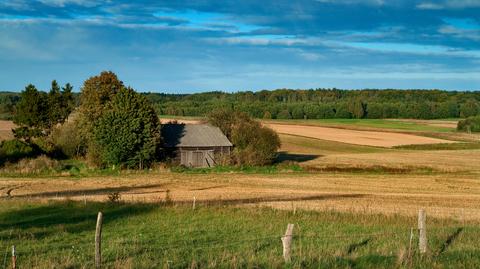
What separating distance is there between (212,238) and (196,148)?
40267mm

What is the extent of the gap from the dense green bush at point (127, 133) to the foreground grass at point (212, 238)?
24.5 m

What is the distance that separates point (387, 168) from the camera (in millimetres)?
57781

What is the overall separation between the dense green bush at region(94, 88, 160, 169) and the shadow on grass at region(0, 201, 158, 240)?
25.3 m

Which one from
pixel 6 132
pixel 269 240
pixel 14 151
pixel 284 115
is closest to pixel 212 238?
pixel 269 240

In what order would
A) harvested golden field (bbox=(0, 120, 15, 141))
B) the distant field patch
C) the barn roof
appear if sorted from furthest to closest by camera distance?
the distant field patch, harvested golden field (bbox=(0, 120, 15, 141)), the barn roof

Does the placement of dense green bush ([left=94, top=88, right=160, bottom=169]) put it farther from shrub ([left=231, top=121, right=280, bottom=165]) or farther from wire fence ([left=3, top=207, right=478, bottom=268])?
wire fence ([left=3, top=207, right=478, bottom=268])

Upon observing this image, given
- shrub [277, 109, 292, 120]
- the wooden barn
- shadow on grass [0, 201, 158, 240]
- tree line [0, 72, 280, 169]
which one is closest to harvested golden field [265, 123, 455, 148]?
shrub [277, 109, 292, 120]

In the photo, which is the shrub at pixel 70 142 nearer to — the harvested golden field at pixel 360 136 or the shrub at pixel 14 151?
the shrub at pixel 14 151

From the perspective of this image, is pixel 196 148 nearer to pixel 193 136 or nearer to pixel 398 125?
pixel 193 136

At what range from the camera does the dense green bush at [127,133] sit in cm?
5259

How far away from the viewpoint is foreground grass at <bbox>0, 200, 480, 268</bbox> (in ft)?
39.7

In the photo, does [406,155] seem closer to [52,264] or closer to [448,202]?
[448,202]

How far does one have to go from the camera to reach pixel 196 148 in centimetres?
5797

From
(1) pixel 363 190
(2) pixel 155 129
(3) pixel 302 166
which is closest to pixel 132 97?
(2) pixel 155 129
